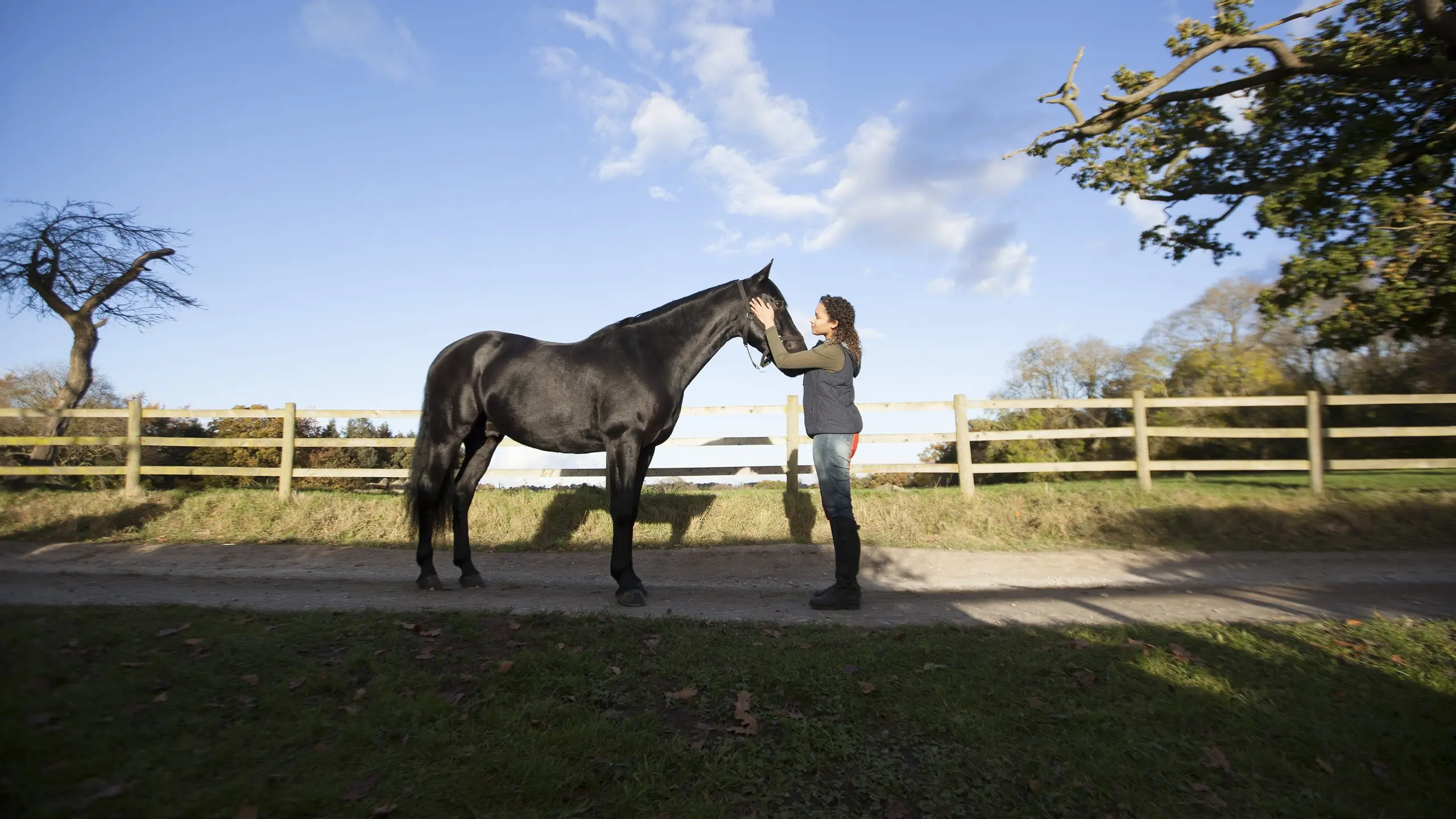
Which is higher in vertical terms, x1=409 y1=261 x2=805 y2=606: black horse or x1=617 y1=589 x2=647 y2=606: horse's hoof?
x1=409 y1=261 x2=805 y2=606: black horse

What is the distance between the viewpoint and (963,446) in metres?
11.7

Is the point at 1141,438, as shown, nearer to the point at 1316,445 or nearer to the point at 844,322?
Result: the point at 1316,445

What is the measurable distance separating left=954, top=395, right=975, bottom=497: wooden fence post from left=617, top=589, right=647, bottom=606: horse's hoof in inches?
275

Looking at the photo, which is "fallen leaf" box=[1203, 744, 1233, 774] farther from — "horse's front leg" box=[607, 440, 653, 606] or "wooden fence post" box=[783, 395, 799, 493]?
"wooden fence post" box=[783, 395, 799, 493]

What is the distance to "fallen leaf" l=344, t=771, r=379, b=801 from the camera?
2.70 meters

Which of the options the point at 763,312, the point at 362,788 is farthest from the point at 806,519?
the point at 362,788

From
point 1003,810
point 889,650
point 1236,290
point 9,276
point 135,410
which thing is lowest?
point 1003,810

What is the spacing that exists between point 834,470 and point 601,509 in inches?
209

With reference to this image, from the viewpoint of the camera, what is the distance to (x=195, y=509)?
36.3 feet

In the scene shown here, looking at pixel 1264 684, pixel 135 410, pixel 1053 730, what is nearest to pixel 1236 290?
pixel 1264 684

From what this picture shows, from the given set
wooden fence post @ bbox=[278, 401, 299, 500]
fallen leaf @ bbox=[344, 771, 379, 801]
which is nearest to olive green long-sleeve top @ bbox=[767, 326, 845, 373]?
fallen leaf @ bbox=[344, 771, 379, 801]

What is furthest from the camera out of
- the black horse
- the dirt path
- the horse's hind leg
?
the horse's hind leg

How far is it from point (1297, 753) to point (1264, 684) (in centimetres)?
61

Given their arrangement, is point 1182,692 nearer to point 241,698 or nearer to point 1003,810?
point 1003,810
